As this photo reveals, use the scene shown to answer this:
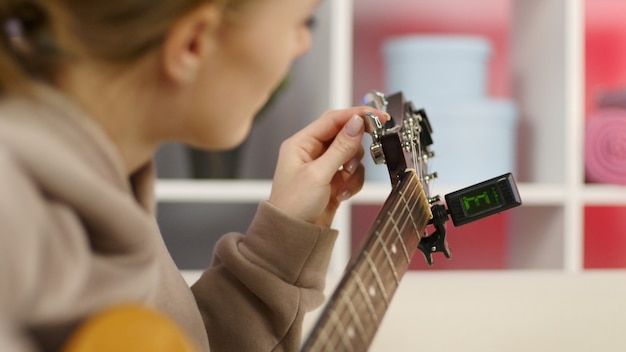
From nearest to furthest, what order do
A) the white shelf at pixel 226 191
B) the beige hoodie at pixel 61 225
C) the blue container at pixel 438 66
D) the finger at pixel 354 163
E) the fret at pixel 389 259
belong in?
the beige hoodie at pixel 61 225, the fret at pixel 389 259, the finger at pixel 354 163, the white shelf at pixel 226 191, the blue container at pixel 438 66

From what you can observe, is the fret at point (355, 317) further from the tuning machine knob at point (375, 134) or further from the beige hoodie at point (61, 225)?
the tuning machine knob at point (375, 134)

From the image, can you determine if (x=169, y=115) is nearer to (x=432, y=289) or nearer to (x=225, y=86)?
(x=225, y=86)

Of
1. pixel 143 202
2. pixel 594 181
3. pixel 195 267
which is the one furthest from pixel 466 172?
pixel 143 202

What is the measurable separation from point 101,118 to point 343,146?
0.40m

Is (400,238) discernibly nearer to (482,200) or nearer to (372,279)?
(372,279)

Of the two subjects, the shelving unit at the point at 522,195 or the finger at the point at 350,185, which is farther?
the shelving unit at the point at 522,195

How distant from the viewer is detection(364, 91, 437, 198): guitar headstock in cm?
75

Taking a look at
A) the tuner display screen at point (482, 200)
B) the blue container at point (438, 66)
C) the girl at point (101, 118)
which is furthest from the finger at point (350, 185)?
the blue container at point (438, 66)

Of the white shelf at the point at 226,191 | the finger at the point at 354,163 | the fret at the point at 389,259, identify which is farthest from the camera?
the white shelf at the point at 226,191

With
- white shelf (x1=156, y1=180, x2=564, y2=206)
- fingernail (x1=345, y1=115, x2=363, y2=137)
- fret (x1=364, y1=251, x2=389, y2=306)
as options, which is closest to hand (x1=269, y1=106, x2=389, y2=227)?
fingernail (x1=345, y1=115, x2=363, y2=137)

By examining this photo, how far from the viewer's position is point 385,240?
62 cm

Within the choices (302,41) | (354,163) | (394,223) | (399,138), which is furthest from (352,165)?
(302,41)

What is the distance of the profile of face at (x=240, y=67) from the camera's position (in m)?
0.48

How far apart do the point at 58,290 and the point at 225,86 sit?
16 centimetres
